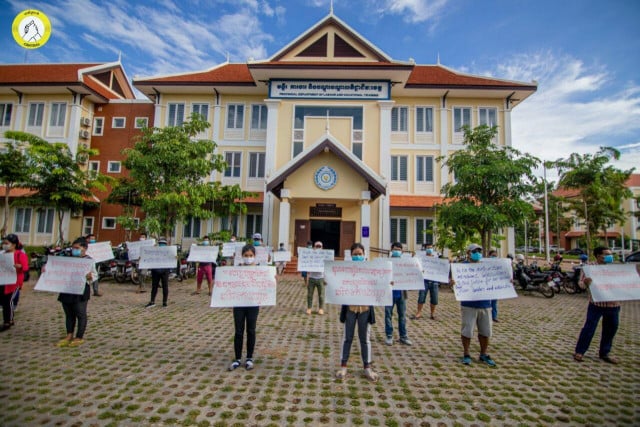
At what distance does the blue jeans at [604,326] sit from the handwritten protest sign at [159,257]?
934cm

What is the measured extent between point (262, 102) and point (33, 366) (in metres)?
19.6

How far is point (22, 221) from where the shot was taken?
69.3 feet

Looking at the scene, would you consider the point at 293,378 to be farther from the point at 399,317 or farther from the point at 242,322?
the point at 399,317

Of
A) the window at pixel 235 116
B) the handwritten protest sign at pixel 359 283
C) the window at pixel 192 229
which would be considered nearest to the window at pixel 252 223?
the window at pixel 192 229

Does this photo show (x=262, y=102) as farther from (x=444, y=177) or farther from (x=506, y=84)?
(x=506, y=84)

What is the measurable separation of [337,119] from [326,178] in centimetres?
491

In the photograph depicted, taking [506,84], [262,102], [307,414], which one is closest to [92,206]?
[262,102]

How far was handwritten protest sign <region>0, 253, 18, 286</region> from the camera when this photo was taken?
6410 millimetres

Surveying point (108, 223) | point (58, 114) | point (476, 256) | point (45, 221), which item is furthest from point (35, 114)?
point (476, 256)

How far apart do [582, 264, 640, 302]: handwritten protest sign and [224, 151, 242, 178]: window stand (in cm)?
1925

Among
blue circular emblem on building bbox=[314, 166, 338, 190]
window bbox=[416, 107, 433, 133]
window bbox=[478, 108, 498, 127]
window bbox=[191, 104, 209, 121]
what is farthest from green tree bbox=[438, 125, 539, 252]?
window bbox=[191, 104, 209, 121]

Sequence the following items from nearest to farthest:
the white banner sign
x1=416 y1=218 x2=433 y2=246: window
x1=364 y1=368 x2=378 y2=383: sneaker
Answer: x1=364 y1=368 x2=378 y2=383: sneaker, the white banner sign, x1=416 y1=218 x2=433 y2=246: window

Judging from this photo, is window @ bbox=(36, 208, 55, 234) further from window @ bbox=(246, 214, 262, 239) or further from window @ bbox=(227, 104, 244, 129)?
window @ bbox=(227, 104, 244, 129)

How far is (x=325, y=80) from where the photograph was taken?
784 inches
